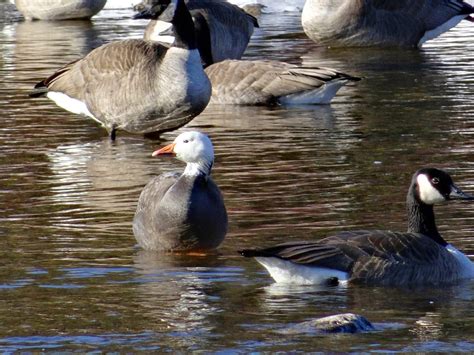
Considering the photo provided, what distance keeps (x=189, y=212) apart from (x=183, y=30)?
4.42 metres

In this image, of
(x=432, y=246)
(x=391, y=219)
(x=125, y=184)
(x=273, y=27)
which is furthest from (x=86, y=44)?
(x=432, y=246)

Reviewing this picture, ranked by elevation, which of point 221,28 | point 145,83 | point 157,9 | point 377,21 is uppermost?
point 157,9

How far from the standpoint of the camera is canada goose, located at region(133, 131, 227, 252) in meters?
9.41

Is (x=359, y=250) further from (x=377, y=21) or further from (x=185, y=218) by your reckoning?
(x=377, y=21)

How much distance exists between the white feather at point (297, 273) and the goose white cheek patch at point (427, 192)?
2.81ft

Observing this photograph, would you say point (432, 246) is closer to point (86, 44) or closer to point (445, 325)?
point (445, 325)

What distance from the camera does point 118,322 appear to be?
7.73 meters

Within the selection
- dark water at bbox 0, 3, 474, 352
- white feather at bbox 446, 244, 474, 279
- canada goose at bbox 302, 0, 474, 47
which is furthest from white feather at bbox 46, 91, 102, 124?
canada goose at bbox 302, 0, 474, 47

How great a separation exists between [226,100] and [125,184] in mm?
4358

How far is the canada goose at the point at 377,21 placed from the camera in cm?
2028

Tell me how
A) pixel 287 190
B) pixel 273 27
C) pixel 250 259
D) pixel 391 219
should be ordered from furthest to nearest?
pixel 273 27 → pixel 287 190 → pixel 391 219 → pixel 250 259

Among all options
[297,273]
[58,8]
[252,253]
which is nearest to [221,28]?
[58,8]

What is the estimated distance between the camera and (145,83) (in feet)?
44.4

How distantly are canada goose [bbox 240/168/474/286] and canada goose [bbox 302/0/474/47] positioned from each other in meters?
11.5
